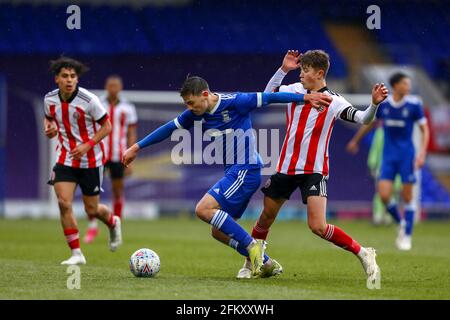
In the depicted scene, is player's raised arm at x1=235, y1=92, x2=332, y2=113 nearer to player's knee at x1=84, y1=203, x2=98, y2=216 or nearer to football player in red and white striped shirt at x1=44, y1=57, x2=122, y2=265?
football player in red and white striped shirt at x1=44, y1=57, x2=122, y2=265

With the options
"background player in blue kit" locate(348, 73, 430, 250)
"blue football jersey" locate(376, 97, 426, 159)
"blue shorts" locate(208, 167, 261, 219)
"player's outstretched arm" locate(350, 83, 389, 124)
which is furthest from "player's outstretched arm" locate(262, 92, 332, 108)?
"blue football jersey" locate(376, 97, 426, 159)

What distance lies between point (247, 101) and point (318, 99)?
2.33 ft

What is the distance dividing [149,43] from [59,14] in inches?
117

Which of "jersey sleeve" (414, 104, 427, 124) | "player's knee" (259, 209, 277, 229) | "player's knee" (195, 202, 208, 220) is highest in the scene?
"jersey sleeve" (414, 104, 427, 124)

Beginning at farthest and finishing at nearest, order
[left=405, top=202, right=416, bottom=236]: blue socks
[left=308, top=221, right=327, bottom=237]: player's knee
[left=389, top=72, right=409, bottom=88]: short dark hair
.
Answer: [left=405, top=202, right=416, bottom=236]: blue socks → [left=389, top=72, right=409, bottom=88]: short dark hair → [left=308, top=221, right=327, bottom=237]: player's knee

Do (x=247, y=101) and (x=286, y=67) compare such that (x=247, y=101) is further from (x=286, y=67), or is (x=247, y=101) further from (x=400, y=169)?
(x=400, y=169)

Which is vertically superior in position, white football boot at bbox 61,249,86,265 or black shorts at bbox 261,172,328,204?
black shorts at bbox 261,172,328,204

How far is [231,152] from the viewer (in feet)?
29.6

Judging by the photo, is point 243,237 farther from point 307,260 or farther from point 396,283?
point 307,260

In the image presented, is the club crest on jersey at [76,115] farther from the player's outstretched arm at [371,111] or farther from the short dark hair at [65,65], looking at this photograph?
the player's outstretched arm at [371,111]

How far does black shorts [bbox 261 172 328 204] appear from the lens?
8.90 m

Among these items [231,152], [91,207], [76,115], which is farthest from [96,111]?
[231,152]

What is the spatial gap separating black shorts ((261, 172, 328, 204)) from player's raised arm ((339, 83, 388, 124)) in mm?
622
